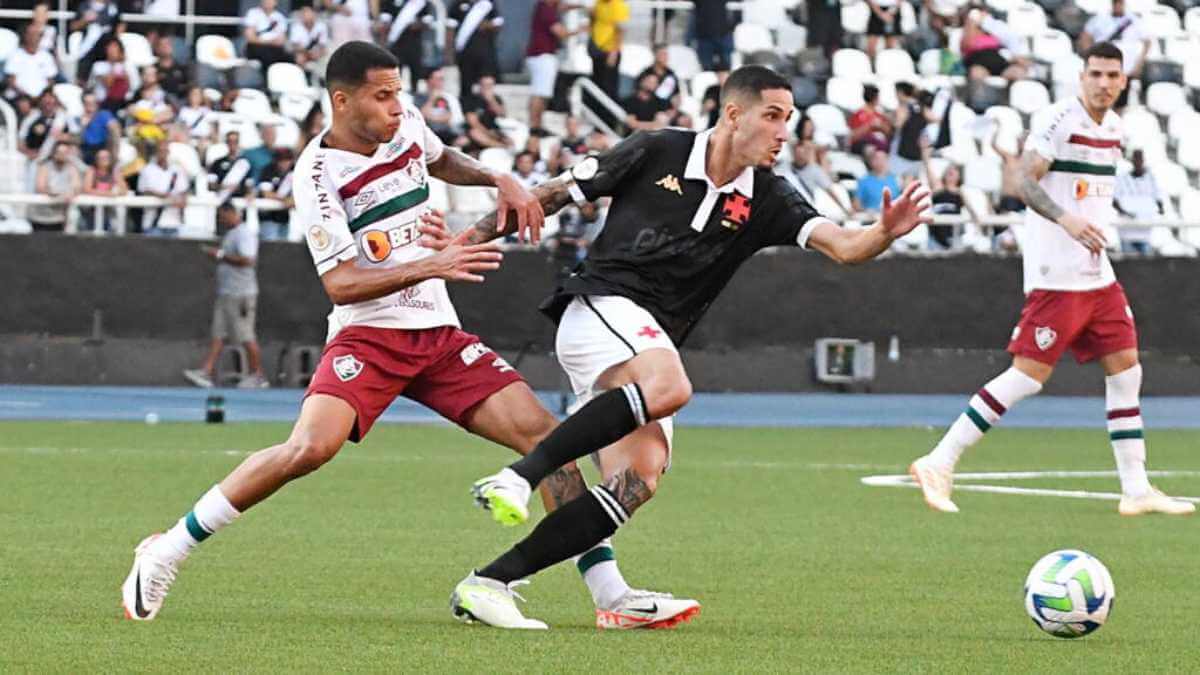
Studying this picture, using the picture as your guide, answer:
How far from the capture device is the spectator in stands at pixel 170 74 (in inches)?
1069

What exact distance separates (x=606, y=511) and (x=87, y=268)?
59.1ft

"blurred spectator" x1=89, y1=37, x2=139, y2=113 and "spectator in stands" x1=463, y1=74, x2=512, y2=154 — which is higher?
"blurred spectator" x1=89, y1=37, x2=139, y2=113

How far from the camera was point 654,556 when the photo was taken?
1095 centimetres

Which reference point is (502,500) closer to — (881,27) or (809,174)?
(809,174)

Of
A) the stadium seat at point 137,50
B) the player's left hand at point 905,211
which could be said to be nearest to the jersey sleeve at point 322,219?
the player's left hand at point 905,211

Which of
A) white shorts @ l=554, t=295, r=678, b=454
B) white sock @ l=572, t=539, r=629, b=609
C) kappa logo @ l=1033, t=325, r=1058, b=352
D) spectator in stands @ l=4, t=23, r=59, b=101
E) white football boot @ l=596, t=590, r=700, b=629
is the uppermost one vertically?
white shorts @ l=554, t=295, r=678, b=454

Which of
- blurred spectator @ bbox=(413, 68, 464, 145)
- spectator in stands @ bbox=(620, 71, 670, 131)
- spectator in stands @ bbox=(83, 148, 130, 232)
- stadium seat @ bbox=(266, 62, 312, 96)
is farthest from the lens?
stadium seat @ bbox=(266, 62, 312, 96)

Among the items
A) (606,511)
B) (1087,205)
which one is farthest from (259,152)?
(606,511)

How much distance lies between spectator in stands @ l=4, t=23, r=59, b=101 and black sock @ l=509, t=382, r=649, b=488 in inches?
781

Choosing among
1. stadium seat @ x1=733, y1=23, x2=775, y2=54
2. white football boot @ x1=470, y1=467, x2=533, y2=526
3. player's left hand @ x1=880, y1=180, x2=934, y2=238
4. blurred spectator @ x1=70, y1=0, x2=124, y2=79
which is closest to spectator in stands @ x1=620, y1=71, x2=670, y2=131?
stadium seat @ x1=733, y1=23, x2=775, y2=54

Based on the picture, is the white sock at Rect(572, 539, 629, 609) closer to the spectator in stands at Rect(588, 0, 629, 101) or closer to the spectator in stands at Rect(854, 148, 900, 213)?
the spectator in stands at Rect(854, 148, 900, 213)

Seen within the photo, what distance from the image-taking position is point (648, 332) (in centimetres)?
855

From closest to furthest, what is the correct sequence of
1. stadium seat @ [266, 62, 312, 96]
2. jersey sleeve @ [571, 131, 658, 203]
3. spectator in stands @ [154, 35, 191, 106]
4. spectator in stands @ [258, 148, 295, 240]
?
jersey sleeve @ [571, 131, 658, 203]
spectator in stands @ [258, 148, 295, 240]
spectator in stands @ [154, 35, 191, 106]
stadium seat @ [266, 62, 312, 96]

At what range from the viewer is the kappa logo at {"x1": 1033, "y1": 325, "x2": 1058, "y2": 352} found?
1348 centimetres
